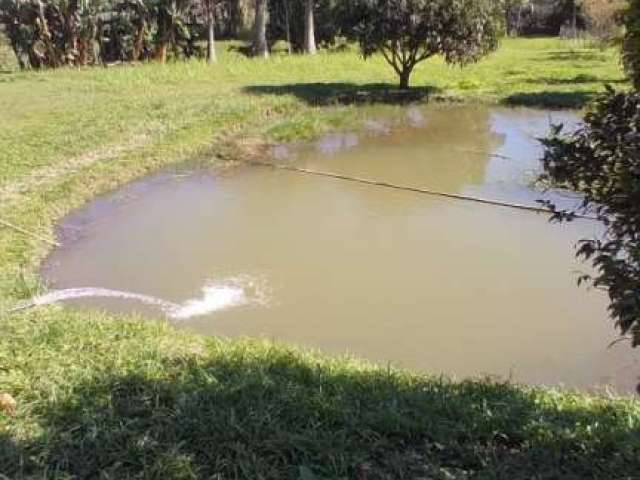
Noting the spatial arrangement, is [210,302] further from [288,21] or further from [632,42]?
[288,21]

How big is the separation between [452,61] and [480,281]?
11.9m

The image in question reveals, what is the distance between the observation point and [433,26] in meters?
16.9

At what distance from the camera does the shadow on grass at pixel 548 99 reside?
16719 millimetres

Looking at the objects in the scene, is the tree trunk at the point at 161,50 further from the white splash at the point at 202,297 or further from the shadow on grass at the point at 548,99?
the white splash at the point at 202,297

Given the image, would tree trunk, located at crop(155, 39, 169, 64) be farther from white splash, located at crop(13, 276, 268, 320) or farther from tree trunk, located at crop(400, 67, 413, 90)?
white splash, located at crop(13, 276, 268, 320)

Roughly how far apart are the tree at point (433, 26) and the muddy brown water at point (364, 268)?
20.8 feet

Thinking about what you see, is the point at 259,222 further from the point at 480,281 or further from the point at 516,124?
the point at 516,124

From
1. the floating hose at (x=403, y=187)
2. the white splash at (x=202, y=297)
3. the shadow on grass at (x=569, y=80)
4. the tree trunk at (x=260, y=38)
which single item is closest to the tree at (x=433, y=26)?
the shadow on grass at (x=569, y=80)

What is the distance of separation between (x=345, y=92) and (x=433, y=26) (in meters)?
2.71

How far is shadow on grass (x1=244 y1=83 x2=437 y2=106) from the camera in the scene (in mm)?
17438

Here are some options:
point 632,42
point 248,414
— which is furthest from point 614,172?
point 248,414

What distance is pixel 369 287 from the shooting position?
6.72m

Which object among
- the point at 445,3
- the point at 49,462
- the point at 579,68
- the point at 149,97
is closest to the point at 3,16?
the point at 149,97

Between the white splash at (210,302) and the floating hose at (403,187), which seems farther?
the floating hose at (403,187)
